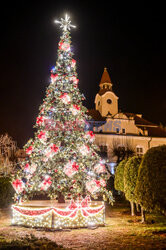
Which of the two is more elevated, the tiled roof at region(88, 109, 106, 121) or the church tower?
the church tower

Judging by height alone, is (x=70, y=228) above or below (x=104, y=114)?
below

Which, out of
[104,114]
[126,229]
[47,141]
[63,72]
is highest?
[104,114]

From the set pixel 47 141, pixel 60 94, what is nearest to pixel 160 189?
pixel 47 141

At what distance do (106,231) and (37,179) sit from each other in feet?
12.6

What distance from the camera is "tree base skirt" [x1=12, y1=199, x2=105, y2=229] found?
8688mm

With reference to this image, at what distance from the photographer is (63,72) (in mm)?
12133

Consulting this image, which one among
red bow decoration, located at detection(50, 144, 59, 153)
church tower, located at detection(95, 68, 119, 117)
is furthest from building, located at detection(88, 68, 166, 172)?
red bow decoration, located at detection(50, 144, 59, 153)

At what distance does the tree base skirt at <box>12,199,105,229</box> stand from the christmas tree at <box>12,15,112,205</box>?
96 cm

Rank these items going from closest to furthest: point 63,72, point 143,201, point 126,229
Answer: point 143,201 → point 126,229 → point 63,72

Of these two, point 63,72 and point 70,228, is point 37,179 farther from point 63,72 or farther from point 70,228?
point 63,72

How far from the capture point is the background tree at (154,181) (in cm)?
660

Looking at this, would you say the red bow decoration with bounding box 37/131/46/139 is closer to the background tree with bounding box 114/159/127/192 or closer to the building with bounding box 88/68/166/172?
the background tree with bounding box 114/159/127/192

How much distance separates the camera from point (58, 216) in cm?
872

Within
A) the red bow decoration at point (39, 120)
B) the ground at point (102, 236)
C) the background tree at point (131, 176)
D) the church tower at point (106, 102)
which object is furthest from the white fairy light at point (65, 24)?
the church tower at point (106, 102)
